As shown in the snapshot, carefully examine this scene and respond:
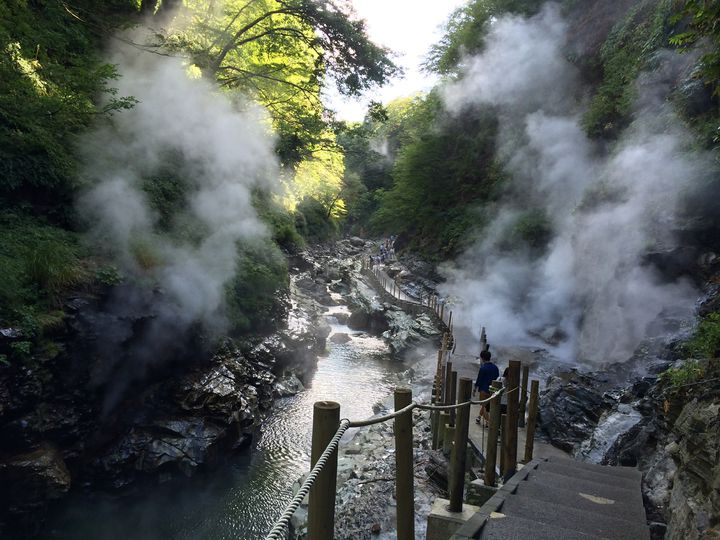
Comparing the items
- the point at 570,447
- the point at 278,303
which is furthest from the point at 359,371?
the point at 570,447

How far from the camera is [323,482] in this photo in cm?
155

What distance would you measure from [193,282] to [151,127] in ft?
13.9

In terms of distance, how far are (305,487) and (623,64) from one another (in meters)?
20.7

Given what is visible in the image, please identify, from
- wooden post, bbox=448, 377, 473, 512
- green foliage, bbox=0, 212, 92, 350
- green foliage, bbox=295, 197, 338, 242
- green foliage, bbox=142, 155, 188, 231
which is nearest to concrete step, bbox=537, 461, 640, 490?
wooden post, bbox=448, 377, 473, 512

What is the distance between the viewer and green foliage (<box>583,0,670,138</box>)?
48.9 feet

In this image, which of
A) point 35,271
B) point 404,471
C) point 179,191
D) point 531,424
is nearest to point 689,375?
point 531,424

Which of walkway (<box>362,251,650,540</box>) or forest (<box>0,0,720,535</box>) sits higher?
forest (<box>0,0,720,535</box>)

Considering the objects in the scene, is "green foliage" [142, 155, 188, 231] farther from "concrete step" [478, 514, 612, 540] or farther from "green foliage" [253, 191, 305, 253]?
"concrete step" [478, 514, 612, 540]

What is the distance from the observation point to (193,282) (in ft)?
31.1

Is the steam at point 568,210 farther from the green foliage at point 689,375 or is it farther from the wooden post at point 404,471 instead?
the wooden post at point 404,471

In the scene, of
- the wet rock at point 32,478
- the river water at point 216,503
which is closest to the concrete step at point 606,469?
the river water at point 216,503

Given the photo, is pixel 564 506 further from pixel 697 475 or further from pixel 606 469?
pixel 606 469

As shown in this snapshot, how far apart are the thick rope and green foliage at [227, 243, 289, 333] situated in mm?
9515

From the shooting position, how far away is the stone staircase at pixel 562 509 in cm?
260
